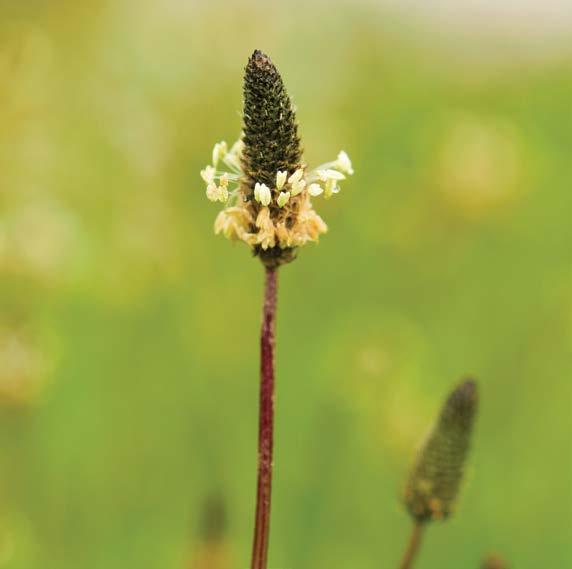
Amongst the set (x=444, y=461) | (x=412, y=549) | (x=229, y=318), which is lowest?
(x=412, y=549)

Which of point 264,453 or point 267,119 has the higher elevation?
point 267,119

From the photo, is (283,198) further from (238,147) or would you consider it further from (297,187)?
(238,147)

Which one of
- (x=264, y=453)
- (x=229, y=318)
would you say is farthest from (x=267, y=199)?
(x=229, y=318)

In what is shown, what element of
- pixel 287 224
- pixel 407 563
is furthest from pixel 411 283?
pixel 287 224

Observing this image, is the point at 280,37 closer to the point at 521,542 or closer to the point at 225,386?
the point at 225,386

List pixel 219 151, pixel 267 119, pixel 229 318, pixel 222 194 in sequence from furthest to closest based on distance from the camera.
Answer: pixel 229 318 < pixel 219 151 < pixel 222 194 < pixel 267 119

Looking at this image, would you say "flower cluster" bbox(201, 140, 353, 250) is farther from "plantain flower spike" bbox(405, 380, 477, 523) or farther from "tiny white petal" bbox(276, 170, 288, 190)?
"plantain flower spike" bbox(405, 380, 477, 523)
